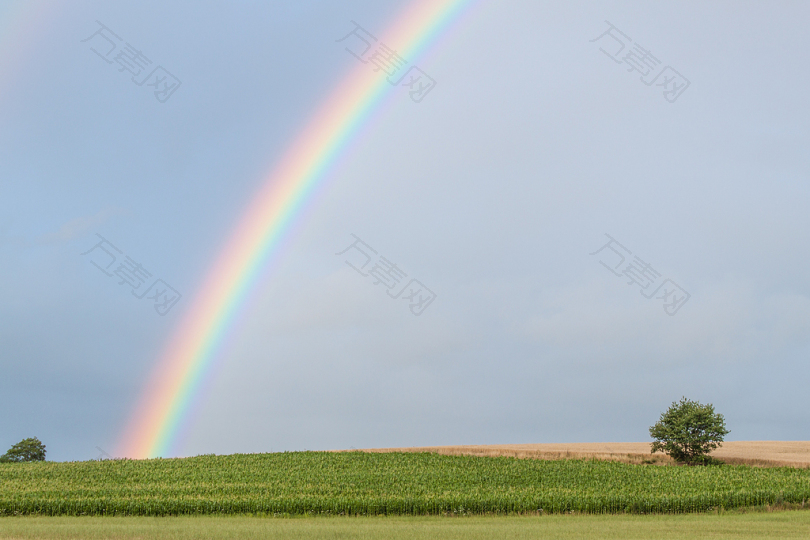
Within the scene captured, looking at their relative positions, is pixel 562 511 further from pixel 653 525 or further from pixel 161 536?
pixel 161 536

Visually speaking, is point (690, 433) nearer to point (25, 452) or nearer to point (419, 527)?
point (419, 527)

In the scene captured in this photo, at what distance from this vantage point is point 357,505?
3897 centimetres

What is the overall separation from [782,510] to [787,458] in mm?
28889

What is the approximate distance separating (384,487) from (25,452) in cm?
7534

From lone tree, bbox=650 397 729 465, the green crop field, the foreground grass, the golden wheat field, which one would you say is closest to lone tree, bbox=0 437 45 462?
the green crop field

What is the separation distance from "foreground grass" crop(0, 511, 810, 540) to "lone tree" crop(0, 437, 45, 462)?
6882cm

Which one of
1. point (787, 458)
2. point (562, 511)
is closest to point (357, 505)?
point (562, 511)

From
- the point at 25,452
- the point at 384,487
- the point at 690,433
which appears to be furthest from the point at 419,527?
the point at 25,452

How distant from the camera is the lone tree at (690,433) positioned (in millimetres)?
65188

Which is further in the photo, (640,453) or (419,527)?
(640,453)

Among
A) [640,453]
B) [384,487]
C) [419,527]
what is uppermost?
[640,453]

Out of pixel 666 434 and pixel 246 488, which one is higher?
pixel 666 434

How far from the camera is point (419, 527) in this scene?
32.0 meters

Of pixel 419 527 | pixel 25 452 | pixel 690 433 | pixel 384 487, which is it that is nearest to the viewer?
pixel 419 527
